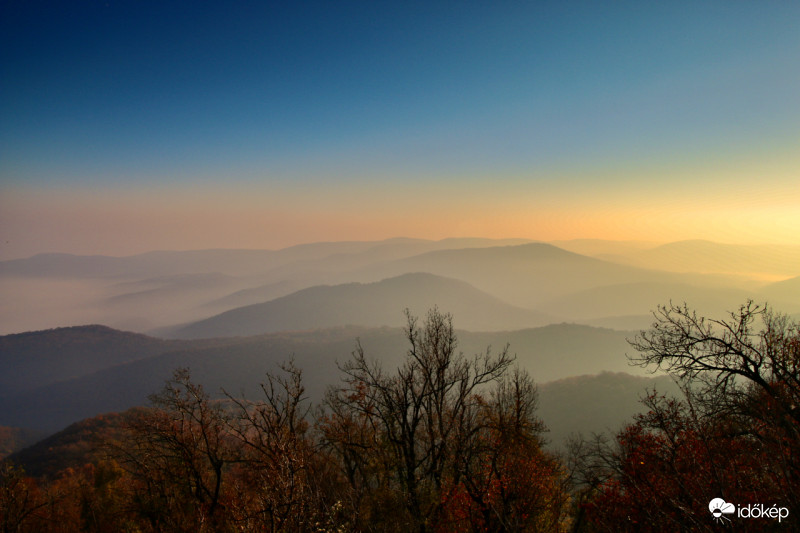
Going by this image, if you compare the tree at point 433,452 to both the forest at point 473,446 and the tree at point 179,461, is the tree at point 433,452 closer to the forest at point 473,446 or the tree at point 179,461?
the forest at point 473,446

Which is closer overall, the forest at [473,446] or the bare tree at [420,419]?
the forest at [473,446]

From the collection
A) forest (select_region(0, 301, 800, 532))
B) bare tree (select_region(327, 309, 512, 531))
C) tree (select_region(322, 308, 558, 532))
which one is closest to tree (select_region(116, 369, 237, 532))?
forest (select_region(0, 301, 800, 532))

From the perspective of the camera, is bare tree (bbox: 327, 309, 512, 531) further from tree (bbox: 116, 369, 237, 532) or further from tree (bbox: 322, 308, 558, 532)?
tree (bbox: 116, 369, 237, 532)

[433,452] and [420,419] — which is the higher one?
[420,419]

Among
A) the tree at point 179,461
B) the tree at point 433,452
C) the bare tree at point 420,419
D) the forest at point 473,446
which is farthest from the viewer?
the tree at point 179,461

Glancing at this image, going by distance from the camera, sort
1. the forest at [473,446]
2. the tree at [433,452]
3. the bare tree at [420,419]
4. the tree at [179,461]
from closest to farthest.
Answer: the forest at [473,446] → the tree at [433,452] → the bare tree at [420,419] → the tree at [179,461]

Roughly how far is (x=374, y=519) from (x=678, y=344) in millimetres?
15782

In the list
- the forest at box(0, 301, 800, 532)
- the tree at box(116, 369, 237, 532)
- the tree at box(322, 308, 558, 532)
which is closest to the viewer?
the forest at box(0, 301, 800, 532)

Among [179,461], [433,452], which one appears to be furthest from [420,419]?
[179,461]

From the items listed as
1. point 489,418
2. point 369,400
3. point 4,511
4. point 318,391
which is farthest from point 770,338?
point 318,391

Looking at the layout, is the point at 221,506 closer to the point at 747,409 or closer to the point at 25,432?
the point at 747,409

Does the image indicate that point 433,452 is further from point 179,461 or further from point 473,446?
point 179,461

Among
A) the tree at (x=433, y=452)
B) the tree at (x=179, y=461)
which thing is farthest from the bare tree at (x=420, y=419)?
the tree at (x=179, y=461)

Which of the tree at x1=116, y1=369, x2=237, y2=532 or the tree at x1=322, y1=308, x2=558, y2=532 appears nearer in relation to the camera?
the tree at x1=322, y1=308, x2=558, y2=532
